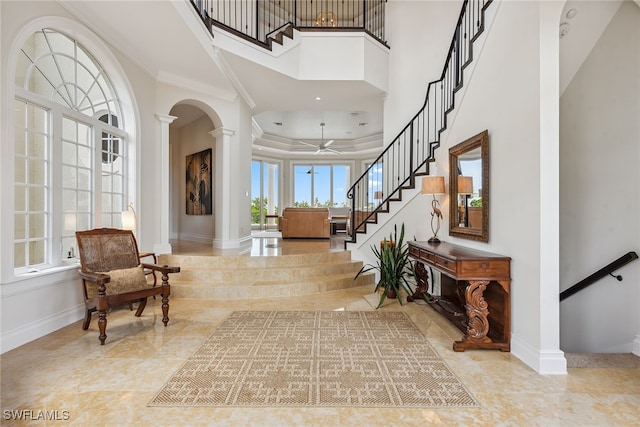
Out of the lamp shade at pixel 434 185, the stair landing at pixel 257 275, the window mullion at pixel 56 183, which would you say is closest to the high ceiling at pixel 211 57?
the window mullion at pixel 56 183

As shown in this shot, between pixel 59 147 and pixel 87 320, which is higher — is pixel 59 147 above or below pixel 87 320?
above

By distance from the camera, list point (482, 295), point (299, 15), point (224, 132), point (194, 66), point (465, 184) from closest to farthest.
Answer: point (482, 295), point (465, 184), point (194, 66), point (224, 132), point (299, 15)

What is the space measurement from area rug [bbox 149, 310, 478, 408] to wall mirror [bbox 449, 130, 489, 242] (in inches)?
49.0

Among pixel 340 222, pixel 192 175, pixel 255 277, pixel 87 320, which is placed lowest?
pixel 87 320

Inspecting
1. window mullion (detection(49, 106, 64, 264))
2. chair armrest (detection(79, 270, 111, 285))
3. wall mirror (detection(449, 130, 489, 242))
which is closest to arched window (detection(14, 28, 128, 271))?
window mullion (detection(49, 106, 64, 264))

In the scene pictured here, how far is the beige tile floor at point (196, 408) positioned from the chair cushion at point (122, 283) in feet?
1.33

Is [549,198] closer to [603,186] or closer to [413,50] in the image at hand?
[603,186]

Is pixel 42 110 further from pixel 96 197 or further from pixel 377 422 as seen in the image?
pixel 377 422

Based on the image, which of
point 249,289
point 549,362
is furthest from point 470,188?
point 249,289

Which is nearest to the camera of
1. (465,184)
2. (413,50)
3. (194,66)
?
(465,184)

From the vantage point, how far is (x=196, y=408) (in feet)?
6.31

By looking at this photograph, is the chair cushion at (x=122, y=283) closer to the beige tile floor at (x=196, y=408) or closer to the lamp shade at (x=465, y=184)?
the beige tile floor at (x=196, y=408)

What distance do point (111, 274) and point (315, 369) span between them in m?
2.29

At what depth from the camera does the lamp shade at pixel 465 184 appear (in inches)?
135
